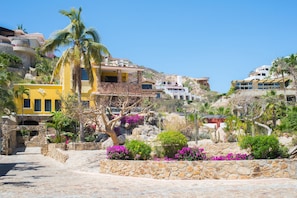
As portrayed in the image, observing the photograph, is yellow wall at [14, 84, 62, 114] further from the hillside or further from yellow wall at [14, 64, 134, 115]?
the hillside

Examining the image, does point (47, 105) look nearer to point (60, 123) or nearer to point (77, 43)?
point (60, 123)

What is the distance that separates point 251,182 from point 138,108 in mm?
26957

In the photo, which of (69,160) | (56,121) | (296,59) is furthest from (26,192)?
(296,59)

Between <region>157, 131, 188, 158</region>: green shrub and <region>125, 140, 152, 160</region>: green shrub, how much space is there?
0.80 m

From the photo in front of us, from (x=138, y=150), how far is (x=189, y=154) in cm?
255

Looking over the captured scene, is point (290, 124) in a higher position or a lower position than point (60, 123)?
lower

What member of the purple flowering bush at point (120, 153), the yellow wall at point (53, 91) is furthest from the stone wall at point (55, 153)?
the yellow wall at point (53, 91)

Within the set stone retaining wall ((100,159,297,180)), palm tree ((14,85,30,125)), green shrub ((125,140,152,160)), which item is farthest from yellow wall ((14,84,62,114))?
stone retaining wall ((100,159,297,180))

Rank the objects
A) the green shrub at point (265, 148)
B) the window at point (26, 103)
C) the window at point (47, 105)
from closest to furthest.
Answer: the green shrub at point (265, 148)
the window at point (26, 103)
the window at point (47, 105)

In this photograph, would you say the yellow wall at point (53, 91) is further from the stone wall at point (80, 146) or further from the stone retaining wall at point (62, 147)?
the stone wall at point (80, 146)

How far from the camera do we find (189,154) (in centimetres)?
1619

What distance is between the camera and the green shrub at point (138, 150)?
1723 centimetres

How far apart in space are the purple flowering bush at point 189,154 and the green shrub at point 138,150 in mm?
1620

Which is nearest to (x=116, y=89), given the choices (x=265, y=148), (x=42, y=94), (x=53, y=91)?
(x=53, y=91)
